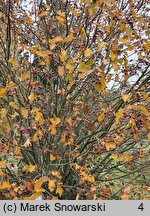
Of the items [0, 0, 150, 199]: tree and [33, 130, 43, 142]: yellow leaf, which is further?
[0, 0, 150, 199]: tree

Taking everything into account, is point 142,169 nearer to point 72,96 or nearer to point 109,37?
point 72,96

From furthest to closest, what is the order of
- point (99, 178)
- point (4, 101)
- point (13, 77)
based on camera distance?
point (99, 178) → point (4, 101) → point (13, 77)

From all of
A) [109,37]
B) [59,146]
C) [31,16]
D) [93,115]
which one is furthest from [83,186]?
[31,16]

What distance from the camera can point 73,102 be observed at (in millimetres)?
2941

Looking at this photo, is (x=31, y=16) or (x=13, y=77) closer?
(x=13, y=77)

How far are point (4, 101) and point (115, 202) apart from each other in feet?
4.59

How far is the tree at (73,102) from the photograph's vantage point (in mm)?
2459

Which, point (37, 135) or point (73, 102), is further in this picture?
point (73, 102)

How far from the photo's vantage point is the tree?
2459 millimetres

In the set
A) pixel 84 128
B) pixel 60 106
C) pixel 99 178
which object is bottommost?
pixel 99 178

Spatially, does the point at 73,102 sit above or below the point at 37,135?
above

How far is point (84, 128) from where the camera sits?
301 centimetres

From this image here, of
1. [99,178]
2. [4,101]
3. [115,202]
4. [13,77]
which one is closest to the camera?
[115,202]

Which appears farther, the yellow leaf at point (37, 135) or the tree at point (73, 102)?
the tree at point (73, 102)
